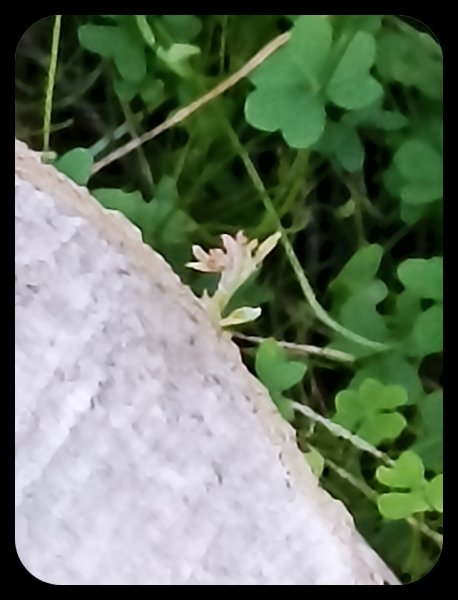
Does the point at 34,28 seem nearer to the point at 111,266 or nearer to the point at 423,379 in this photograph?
the point at 111,266

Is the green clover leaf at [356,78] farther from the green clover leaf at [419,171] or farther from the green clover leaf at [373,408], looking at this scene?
the green clover leaf at [373,408]

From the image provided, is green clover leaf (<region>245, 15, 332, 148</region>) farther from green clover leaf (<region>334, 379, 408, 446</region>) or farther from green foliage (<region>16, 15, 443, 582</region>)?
green clover leaf (<region>334, 379, 408, 446</region>)

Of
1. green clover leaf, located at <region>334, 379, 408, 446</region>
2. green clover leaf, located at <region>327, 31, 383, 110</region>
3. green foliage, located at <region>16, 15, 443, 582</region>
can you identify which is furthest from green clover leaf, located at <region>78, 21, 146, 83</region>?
green clover leaf, located at <region>334, 379, 408, 446</region>

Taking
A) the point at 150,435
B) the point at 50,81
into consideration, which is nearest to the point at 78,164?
the point at 50,81

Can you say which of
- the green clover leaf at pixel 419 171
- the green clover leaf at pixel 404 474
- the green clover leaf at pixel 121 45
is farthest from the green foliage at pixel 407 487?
the green clover leaf at pixel 121 45

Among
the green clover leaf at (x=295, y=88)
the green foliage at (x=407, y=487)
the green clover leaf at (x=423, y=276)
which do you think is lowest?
the green foliage at (x=407, y=487)
